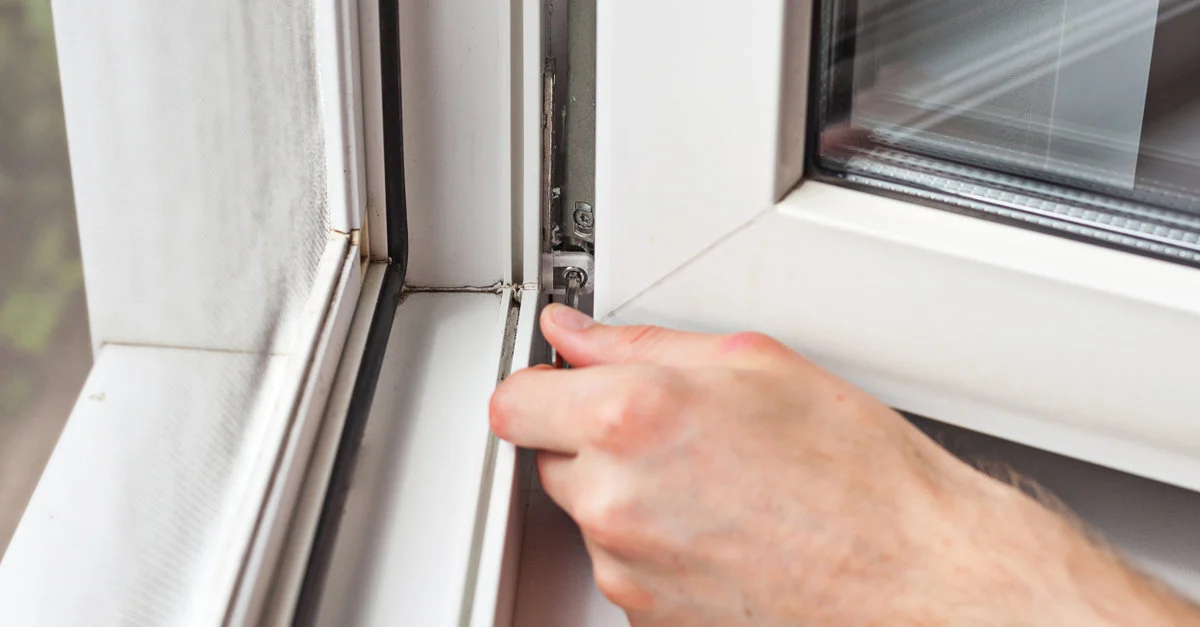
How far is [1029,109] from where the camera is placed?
52 cm

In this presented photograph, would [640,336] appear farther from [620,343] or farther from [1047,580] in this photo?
[1047,580]

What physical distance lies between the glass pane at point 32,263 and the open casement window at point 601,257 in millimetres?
16

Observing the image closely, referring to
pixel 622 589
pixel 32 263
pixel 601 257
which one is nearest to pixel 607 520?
pixel 622 589

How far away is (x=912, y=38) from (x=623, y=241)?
19cm

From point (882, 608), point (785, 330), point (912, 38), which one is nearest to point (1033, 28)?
point (912, 38)

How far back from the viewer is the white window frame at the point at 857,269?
46 centimetres

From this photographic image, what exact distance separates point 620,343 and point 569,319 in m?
0.03

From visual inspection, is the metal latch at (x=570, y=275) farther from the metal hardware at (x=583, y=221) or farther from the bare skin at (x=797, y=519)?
the bare skin at (x=797, y=519)

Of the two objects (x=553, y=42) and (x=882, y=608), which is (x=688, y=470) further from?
(x=553, y=42)

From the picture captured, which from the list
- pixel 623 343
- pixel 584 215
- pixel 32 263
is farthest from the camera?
pixel 584 215

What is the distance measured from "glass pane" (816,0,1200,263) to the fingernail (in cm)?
15

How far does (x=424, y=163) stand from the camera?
1.94 ft

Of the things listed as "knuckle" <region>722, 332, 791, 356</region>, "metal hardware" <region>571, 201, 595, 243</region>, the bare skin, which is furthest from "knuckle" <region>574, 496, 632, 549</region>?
"metal hardware" <region>571, 201, 595, 243</region>

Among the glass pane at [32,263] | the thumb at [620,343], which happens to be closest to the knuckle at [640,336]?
the thumb at [620,343]
